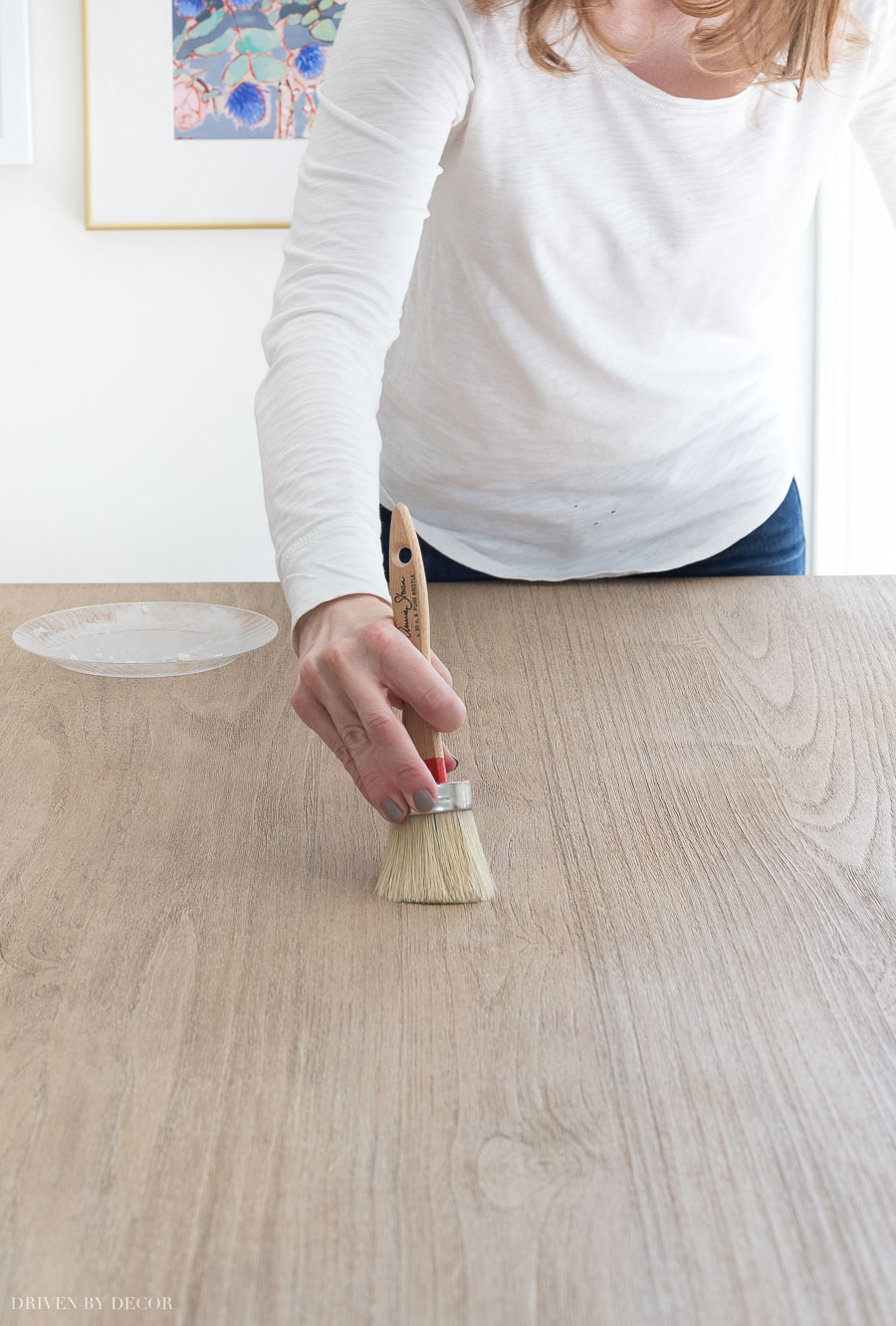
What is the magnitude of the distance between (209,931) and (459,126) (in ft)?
1.88

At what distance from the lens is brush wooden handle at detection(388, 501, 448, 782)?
21.3 inches

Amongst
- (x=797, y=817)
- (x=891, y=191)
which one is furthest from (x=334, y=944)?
(x=891, y=191)

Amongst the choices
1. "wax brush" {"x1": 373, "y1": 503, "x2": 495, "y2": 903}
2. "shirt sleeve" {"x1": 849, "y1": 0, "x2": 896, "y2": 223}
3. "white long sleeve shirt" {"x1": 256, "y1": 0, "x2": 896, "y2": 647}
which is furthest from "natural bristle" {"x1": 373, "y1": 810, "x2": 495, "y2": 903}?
"shirt sleeve" {"x1": 849, "y1": 0, "x2": 896, "y2": 223}

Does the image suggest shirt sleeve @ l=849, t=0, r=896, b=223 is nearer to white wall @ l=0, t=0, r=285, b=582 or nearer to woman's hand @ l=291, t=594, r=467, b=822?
woman's hand @ l=291, t=594, r=467, b=822

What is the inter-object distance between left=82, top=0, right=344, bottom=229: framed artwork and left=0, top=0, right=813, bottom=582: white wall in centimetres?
5

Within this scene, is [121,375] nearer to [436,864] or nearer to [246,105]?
[246,105]

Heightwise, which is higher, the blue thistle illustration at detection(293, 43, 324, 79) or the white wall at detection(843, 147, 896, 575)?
the blue thistle illustration at detection(293, 43, 324, 79)

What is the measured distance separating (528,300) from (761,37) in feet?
0.80

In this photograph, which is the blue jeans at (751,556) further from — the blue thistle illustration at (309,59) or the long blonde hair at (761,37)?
the blue thistle illustration at (309,59)

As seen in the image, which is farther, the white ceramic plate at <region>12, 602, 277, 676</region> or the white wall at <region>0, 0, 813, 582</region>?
the white wall at <region>0, 0, 813, 582</region>

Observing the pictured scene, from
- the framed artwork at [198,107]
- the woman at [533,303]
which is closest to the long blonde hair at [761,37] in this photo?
the woman at [533,303]

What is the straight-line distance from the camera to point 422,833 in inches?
22.0

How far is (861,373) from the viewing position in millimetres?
2295

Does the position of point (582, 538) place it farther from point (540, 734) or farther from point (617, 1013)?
point (617, 1013)
